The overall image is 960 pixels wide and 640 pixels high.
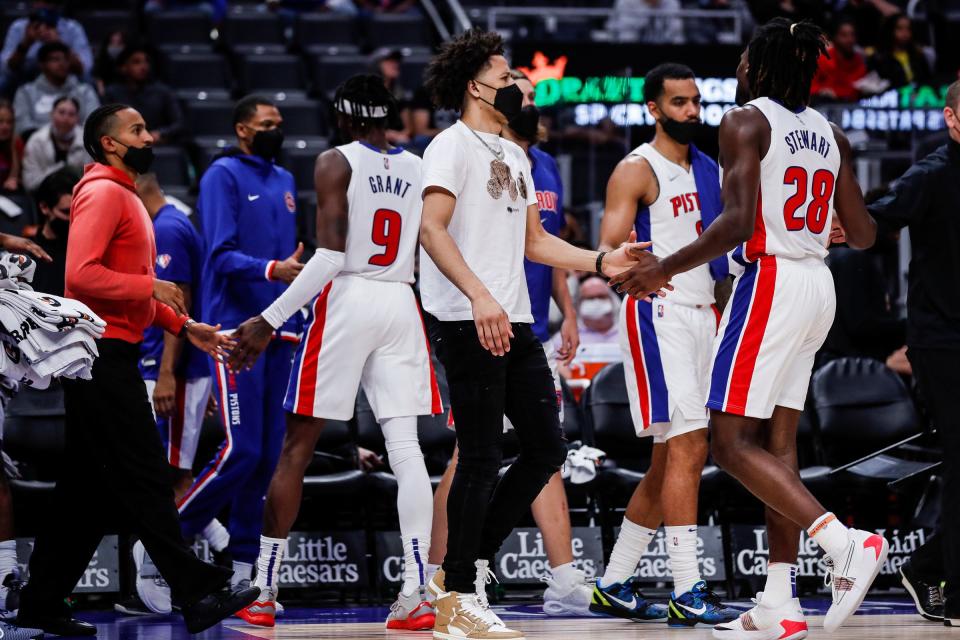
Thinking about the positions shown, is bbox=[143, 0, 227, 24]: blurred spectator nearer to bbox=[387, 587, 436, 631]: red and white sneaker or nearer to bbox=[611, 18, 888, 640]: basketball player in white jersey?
bbox=[387, 587, 436, 631]: red and white sneaker

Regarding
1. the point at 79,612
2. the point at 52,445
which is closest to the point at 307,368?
the point at 79,612

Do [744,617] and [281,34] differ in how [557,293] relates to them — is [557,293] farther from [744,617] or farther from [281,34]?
[281,34]

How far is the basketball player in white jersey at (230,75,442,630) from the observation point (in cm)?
541

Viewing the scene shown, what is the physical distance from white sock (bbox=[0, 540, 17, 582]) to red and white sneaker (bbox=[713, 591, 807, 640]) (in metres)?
3.01

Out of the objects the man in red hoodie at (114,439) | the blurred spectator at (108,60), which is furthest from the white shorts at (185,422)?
the blurred spectator at (108,60)

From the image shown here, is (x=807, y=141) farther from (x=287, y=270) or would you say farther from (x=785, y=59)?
(x=287, y=270)

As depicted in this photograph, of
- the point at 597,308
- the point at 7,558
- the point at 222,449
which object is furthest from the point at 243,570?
the point at 597,308

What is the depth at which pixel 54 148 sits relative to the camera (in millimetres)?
10219

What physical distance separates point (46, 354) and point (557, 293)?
2.49 metres

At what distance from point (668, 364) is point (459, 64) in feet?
5.00

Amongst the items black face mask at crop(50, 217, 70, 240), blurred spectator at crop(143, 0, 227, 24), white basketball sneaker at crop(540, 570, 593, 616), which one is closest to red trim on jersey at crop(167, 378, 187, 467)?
black face mask at crop(50, 217, 70, 240)

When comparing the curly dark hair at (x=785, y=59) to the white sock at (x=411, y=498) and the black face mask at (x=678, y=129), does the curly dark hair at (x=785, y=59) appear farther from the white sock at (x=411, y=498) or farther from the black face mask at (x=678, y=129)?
the white sock at (x=411, y=498)

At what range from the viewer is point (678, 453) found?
5.47 m

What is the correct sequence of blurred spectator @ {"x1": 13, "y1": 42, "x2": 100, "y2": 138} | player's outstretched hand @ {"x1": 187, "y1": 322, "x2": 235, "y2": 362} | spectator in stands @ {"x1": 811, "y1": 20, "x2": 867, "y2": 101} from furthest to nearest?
spectator in stands @ {"x1": 811, "y1": 20, "x2": 867, "y2": 101} → blurred spectator @ {"x1": 13, "y1": 42, "x2": 100, "y2": 138} → player's outstretched hand @ {"x1": 187, "y1": 322, "x2": 235, "y2": 362}
